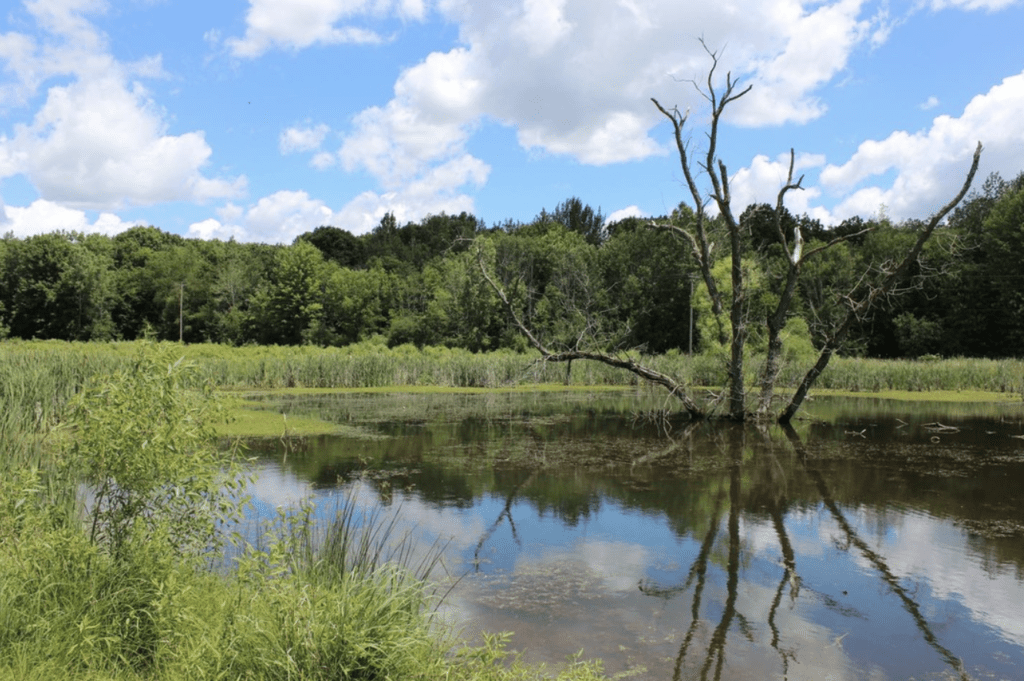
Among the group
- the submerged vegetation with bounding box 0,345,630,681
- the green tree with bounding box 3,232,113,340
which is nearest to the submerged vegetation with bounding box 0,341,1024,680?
the submerged vegetation with bounding box 0,345,630,681

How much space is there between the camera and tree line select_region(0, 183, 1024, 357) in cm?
4081

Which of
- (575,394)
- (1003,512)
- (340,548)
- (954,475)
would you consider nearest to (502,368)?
(575,394)

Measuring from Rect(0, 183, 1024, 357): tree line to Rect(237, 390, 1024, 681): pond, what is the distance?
64.6 feet

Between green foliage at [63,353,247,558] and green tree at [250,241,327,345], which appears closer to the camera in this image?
green foliage at [63,353,247,558]

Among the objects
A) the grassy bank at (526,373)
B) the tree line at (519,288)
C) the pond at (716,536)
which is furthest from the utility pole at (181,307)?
the pond at (716,536)

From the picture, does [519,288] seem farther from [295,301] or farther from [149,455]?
[149,455]

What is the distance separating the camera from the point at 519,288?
50.0 meters

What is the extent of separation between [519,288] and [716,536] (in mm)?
42548

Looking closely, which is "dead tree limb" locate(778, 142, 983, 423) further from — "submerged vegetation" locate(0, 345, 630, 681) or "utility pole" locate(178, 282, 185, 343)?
"utility pole" locate(178, 282, 185, 343)

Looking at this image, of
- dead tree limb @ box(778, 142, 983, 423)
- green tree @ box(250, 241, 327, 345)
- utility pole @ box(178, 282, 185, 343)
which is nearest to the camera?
dead tree limb @ box(778, 142, 983, 423)

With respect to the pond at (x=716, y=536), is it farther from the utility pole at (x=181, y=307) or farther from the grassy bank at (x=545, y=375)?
the utility pole at (x=181, y=307)

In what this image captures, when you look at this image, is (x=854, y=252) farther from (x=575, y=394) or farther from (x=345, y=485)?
(x=345, y=485)

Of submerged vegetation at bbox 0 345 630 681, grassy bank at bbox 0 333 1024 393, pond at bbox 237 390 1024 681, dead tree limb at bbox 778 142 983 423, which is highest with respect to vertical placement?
dead tree limb at bbox 778 142 983 423

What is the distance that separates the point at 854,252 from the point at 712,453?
Result: 4069cm
